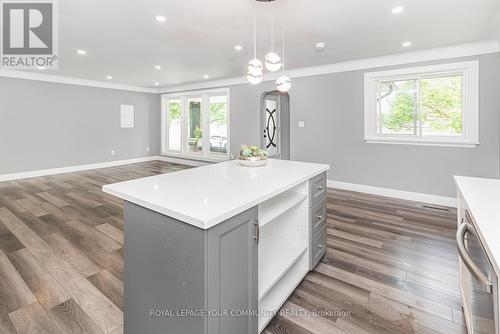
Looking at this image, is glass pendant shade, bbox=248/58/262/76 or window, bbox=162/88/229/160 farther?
window, bbox=162/88/229/160

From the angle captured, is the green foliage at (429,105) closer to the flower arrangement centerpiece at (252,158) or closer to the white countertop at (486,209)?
the white countertop at (486,209)

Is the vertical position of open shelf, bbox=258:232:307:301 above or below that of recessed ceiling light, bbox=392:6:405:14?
below

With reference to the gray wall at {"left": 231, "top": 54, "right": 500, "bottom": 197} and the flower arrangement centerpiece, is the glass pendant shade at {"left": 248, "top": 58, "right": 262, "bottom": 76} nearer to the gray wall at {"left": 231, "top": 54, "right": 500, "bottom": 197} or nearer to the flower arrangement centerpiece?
the flower arrangement centerpiece

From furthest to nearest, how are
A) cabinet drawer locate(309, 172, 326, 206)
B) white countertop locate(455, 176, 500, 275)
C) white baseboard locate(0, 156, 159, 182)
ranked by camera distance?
white baseboard locate(0, 156, 159, 182) < cabinet drawer locate(309, 172, 326, 206) < white countertop locate(455, 176, 500, 275)

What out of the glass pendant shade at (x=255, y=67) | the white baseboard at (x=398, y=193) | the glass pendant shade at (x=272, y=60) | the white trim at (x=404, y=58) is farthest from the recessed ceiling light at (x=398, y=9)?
the white baseboard at (x=398, y=193)

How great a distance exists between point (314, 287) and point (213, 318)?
1.19 meters

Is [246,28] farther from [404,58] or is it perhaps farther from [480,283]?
[480,283]

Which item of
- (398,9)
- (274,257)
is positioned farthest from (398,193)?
(274,257)

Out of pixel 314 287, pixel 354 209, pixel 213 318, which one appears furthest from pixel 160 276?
pixel 354 209

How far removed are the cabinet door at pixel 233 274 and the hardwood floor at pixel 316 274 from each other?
49 cm

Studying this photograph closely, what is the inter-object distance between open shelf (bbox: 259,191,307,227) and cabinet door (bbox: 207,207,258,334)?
29cm

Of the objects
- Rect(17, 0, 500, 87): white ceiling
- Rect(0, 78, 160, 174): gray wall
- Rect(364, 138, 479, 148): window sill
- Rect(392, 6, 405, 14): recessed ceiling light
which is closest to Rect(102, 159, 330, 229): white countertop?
Rect(17, 0, 500, 87): white ceiling

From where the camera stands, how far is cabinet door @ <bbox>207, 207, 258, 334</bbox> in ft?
3.59

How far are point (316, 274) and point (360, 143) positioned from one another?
131 inches
